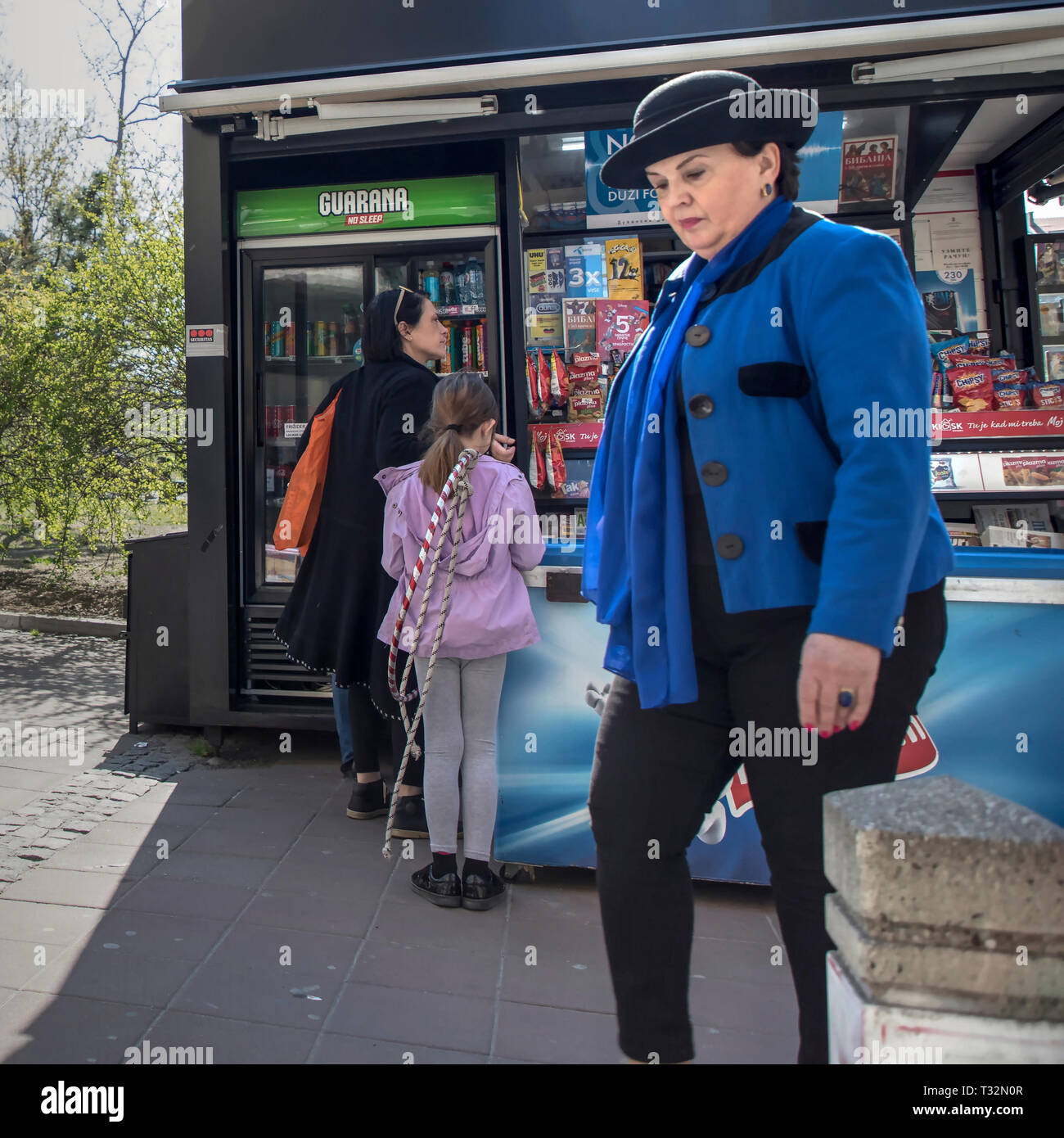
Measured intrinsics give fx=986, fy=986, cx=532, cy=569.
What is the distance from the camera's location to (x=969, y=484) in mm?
4859

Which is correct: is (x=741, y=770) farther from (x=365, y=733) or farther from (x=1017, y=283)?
(x=1017, y=283)

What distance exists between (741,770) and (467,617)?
1.05m

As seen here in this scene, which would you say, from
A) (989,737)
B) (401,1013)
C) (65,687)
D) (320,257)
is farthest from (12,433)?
(989,737)

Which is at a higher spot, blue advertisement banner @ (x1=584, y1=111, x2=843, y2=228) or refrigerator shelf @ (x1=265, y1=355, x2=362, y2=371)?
blue advertisement banner @ (x1=584, y1=111, x2=843, y2=228)

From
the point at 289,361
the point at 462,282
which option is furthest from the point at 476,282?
the point at 289,361

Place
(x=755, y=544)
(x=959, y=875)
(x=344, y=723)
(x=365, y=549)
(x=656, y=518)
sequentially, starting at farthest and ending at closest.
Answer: (x=344, y=723) < (x=365, y=549) < (x=656, y=518) < (x=755, y=544) < (x=959, y=875)

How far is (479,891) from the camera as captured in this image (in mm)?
3375

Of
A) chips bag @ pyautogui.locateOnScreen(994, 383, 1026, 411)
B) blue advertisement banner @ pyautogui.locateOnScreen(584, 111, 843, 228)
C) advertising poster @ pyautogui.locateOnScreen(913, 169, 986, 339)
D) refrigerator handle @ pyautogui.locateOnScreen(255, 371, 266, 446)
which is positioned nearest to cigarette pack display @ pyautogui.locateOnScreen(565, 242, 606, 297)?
blue advertisement banner @ pyautogui.locateOnScreen(584, 111, 843, 228)

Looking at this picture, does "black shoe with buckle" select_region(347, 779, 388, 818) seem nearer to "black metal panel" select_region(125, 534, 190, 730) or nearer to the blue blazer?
"black metal panel" select_region(125, 534, 190, 730)

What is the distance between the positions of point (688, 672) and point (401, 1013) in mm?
1472

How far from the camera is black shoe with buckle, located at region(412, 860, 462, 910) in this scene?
3.37 meters

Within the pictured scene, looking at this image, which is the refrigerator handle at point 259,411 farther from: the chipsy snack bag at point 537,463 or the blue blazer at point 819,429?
the blue blazer at point 819,429

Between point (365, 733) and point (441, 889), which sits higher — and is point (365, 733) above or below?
above

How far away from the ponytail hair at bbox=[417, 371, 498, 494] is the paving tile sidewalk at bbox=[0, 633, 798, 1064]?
4.88 ft
